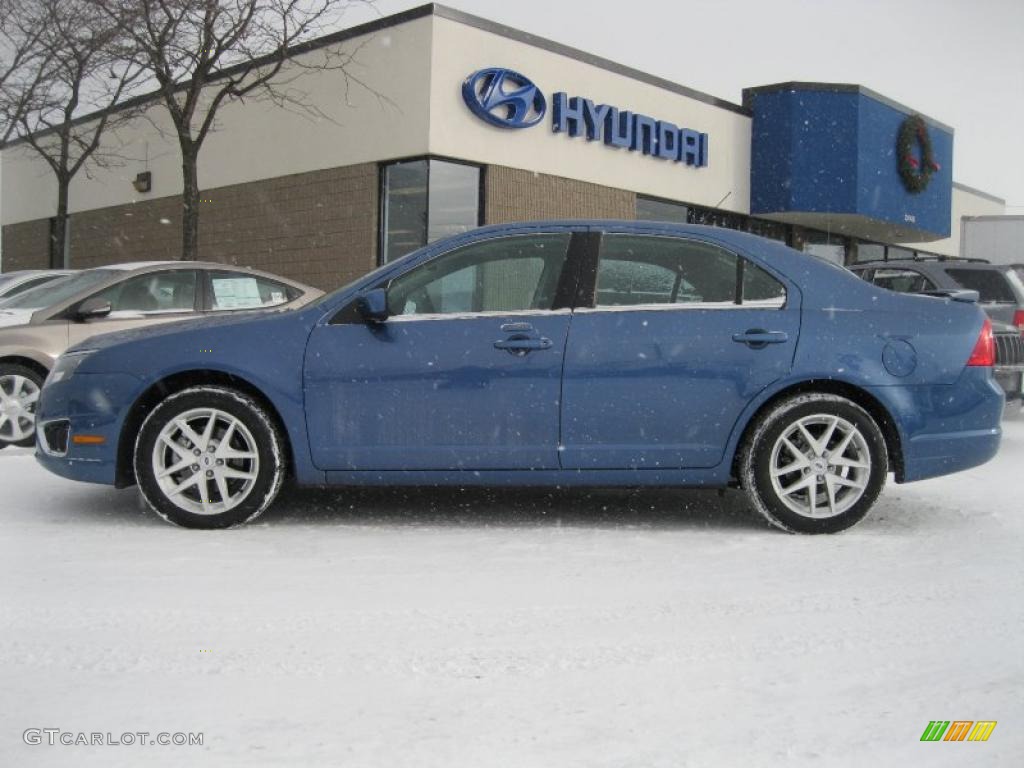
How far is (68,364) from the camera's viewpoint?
5586 mm

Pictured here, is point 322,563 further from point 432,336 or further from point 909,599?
point 909,599

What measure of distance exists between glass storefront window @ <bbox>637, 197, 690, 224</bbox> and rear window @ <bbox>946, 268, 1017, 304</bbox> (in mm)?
9957

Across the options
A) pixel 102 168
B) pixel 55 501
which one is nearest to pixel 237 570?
pixel 55 501

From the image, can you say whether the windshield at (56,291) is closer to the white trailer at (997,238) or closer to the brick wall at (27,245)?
the brick wall at (27,245)

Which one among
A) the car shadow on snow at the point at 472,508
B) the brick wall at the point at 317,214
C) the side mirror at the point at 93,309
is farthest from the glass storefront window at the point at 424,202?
the car shadow on snow at the point at 472,508

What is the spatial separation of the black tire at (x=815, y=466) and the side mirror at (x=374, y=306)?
1895mm

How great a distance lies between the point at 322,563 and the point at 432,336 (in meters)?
1.27

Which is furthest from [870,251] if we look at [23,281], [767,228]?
[23,281]

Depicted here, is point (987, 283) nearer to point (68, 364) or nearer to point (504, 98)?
point (504, 98)

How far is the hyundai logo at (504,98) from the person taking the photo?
17328 millimetres

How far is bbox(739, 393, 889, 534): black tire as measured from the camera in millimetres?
5234

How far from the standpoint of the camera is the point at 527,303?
5.36 metres

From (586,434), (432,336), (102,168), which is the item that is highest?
(102,168)

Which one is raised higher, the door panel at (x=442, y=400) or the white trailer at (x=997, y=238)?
the white trailer at (x=997, y=238)
